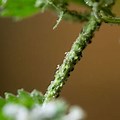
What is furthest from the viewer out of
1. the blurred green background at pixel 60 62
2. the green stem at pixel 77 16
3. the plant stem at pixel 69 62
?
the blurred green background at pixel 60 62

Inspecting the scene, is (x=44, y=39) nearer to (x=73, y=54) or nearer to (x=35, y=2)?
(x=35, y=2)

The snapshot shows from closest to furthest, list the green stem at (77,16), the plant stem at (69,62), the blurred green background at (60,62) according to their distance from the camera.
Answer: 1. the plant stem at (69,62)
2. the green stem at (77,16)
3. the blurred green background at (60,62)

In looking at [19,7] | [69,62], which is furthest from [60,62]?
[69,62]

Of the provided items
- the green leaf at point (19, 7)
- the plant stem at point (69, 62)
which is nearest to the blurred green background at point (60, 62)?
the green leaf at point (19, 7)

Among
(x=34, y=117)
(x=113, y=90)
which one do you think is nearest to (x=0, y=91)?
(x=113, y=90)

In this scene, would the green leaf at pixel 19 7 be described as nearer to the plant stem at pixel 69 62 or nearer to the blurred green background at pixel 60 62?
the plant stem at pixel 69 62

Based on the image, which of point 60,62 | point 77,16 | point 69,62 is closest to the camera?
point 69,62

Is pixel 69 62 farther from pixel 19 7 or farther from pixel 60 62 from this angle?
pixel 60 62
